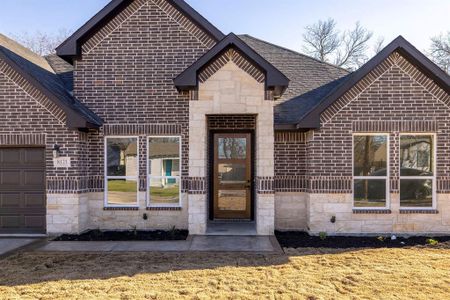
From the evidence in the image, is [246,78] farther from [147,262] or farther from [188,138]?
[147,262]

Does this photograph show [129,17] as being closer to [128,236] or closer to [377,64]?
[128,236]

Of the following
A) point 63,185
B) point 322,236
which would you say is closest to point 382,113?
point 322,236

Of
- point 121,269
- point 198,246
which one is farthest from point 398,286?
point 121,269

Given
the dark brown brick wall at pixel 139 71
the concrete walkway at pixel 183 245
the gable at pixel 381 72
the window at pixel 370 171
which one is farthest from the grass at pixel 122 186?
the window at pixel 370 171

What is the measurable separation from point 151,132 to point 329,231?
5.56 meters

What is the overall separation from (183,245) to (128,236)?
1.91m

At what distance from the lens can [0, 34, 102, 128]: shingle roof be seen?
923cm

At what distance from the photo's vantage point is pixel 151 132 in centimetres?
1019

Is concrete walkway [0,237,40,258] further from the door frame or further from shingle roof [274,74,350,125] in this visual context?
Answer: shingle roof [274,74,350,125]

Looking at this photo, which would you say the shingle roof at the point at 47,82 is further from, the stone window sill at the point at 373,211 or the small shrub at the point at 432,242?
the small shrub at the point at 432,242

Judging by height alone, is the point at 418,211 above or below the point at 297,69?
below

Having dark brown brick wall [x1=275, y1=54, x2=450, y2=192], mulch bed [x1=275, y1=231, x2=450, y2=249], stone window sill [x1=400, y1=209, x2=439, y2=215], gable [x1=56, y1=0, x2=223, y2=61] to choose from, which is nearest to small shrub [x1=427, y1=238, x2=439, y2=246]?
mulch bed [x1=275, y1=231, x2=450, y2=249]

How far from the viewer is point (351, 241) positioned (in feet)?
29.3

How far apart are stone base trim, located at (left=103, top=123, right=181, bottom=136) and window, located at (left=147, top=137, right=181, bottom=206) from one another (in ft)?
0.78
